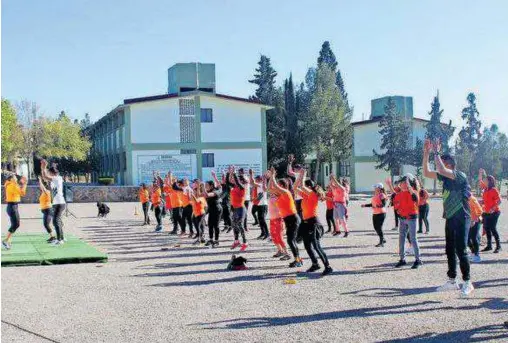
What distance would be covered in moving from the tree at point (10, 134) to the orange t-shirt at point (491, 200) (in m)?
52.4

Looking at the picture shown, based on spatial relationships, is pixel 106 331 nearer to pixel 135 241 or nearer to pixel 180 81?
pixel 135 241

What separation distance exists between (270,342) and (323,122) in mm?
46694

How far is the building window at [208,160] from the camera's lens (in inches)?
1829

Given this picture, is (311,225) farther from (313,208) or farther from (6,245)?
(6,245)

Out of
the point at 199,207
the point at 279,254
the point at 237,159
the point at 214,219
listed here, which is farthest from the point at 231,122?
the point at 279,254

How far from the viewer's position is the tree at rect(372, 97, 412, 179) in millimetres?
52312

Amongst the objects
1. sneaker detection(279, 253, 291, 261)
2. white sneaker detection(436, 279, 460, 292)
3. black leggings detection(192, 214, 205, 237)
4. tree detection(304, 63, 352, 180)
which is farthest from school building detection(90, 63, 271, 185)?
white sneaker detection(436, 279, 460, 292)

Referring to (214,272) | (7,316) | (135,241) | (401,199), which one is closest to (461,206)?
(401,199)

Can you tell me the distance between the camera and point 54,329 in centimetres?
733

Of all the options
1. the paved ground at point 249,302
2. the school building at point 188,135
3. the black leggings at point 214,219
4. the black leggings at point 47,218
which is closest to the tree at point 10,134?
the school building at point 188,135

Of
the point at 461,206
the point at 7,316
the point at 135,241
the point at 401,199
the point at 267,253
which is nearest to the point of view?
the point at 7,316

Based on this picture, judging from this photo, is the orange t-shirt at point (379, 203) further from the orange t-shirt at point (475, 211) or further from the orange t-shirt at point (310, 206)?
the orange t-shirt at point (310, 206)

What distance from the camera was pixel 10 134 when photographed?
61781 mm

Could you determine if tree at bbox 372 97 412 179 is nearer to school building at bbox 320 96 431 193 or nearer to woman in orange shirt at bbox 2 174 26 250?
school building at bbox 320 96 431 193
